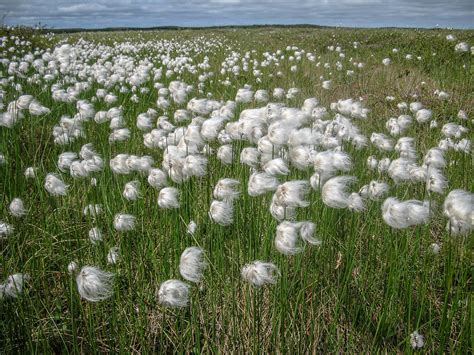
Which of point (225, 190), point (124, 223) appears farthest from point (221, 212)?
point (124, 223)

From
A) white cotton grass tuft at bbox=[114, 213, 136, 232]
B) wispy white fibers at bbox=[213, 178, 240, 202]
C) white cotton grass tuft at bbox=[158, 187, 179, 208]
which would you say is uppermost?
wispy white fibers at bbox=[213, 178, 240, 202]

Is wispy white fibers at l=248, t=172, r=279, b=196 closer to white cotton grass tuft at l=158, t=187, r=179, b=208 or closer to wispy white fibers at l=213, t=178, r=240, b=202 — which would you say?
wispy white fibers at l=213, t=178, r=240, b=202

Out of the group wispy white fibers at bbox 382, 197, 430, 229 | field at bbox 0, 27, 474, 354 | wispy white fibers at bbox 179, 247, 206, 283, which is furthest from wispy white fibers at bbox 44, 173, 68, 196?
wispy white fibers at bbox 382, 197, 430, 229

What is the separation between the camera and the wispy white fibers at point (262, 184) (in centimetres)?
215

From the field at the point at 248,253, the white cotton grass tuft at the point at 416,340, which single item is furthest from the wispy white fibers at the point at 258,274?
the white cotton grass tuft at the point at 416,340

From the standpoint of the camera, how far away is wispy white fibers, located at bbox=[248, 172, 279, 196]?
7.07 ft

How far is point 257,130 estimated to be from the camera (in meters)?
2.68

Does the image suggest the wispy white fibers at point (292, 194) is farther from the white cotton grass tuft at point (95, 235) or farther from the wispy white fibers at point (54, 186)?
the wispy white fibers at point (54, 186)

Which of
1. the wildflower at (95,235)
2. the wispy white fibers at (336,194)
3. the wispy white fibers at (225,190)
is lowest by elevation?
the wildflower at (95,235)

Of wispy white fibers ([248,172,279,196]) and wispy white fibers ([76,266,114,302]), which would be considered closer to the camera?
wispy white fibers ([76,266,114,302])

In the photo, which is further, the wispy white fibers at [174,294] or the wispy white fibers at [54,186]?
the wispy white fibers at [54,186]

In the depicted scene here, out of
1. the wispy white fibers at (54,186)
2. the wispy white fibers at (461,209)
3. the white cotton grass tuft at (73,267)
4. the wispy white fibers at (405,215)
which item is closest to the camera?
the wispy white fibers at (461,209)

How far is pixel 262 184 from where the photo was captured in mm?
2174

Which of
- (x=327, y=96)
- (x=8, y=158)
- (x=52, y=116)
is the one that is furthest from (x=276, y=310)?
(x=327, y=96)
